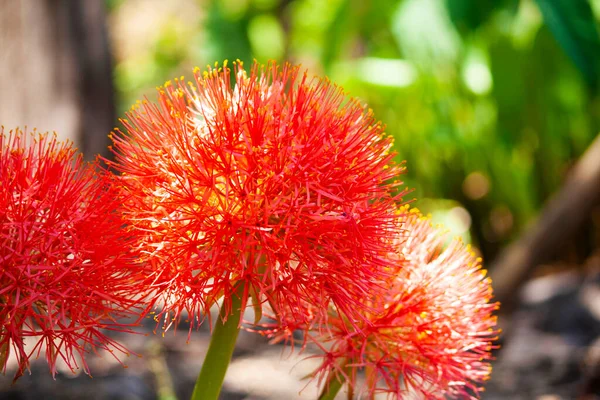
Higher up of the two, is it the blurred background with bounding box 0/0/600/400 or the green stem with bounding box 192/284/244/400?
the blurred background with bounding box 0/0/600/400

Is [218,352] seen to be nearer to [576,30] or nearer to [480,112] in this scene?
[576,30]

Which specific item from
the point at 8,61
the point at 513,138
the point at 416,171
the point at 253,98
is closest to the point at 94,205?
the point at 253,98

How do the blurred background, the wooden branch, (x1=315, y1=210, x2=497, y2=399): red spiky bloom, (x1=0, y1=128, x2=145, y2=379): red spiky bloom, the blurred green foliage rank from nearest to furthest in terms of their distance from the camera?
(x1=0, y1=128, x2=145, y2=379): red spiky bloom < (x1=315, y1=210, x2=497, y2=399): red spiky bloom < the blurred background < the wooden branch < the blurred green foliage

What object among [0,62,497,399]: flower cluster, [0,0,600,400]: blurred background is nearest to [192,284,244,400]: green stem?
[0,62,497,399]: flower cluster

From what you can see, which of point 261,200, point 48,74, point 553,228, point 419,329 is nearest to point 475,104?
point 553,228

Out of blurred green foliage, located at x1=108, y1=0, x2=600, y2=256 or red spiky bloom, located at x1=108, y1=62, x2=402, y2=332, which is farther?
blurred green foliage, located at x1=108, y1=0, x2=600, y2=256

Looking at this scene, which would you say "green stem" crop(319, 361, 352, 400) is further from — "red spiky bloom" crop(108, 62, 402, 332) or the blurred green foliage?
the blurred green foliage

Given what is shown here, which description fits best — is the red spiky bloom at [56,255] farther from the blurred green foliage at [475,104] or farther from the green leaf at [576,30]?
the blurred green foliage at [475,104]

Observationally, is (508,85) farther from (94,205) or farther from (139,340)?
(94,205)
